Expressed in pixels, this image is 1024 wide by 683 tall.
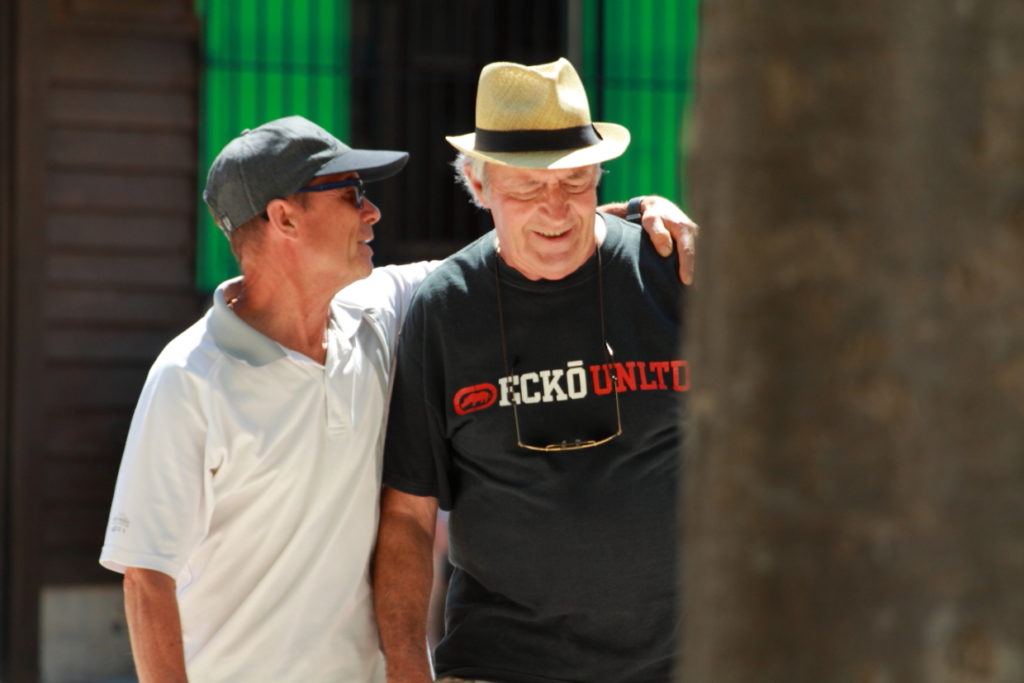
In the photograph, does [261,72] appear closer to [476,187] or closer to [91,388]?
[91,388]

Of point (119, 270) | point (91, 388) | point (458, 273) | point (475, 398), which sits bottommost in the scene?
point (91, 388)

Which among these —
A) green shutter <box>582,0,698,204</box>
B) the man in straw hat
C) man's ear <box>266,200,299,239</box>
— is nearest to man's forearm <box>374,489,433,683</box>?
the man in straw hat

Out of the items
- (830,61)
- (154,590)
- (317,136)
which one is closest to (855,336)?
(830,61)

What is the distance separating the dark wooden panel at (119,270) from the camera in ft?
25.2

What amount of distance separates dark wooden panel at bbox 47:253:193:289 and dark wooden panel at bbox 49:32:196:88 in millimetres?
849

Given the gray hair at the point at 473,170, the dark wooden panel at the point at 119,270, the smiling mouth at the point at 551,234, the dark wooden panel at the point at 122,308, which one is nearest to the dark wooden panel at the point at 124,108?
the dark wooden panel at the point at 119,270

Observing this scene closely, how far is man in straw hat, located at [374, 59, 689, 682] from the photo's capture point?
3203 mm

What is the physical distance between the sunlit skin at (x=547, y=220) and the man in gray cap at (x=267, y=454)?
28cm

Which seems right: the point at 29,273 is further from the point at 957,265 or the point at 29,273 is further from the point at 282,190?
the point at 957,265

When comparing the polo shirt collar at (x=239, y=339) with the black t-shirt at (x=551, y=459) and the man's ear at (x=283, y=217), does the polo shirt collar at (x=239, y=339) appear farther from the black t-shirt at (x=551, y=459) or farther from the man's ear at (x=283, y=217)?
the black t-shirt at (x=551, y=459)

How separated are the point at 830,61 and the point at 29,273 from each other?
7024mm

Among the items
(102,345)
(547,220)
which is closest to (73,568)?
(102,345)

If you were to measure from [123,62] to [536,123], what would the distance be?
4.81 m

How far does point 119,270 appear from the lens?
777 centimetres
